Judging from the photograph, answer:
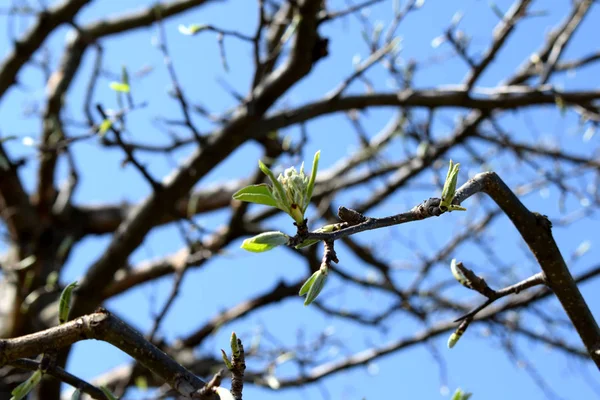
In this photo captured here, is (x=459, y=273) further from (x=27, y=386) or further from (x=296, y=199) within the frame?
(x=27, y=386)

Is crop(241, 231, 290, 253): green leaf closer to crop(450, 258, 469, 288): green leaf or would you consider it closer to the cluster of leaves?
the cluster of leaves

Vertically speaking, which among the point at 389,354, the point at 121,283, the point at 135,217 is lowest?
the point at 389,354

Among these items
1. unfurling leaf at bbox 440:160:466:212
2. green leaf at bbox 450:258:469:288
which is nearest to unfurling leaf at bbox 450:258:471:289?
green leaf at bbox 450:258:469:288

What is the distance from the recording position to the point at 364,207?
3.35 m

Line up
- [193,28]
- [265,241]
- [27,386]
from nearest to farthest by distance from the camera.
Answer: [265,241] → [27,386] → [193,28]

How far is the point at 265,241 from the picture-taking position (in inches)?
23.5

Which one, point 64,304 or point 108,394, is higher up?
point 64,304

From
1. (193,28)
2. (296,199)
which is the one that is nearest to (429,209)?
(296,199)

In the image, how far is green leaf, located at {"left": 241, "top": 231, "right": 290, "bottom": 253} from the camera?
1.95 ft

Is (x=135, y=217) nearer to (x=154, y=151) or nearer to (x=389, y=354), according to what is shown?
(x=154, y=151)

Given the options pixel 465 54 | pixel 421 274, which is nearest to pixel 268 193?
pixel 465 54

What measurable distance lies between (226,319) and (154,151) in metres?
1.16

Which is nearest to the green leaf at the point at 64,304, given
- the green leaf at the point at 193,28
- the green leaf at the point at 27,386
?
the green leaf at the point at 27,386

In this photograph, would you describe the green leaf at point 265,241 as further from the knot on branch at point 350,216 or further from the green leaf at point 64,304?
the green leaf at point 64,304
